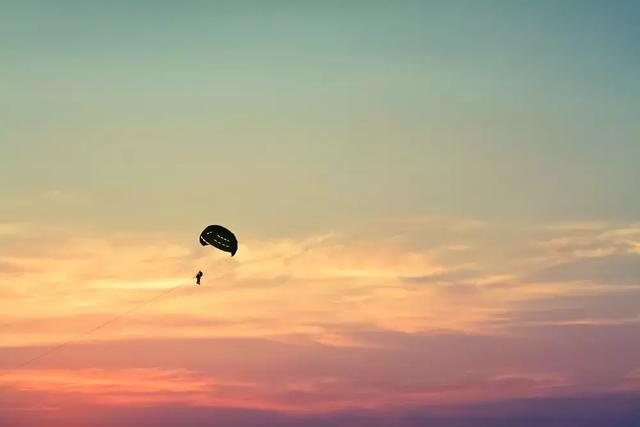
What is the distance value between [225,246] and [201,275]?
6.24 meters

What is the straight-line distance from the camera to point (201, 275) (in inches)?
1818

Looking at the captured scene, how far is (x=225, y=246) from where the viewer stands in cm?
5194

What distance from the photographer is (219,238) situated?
5194 centimetres

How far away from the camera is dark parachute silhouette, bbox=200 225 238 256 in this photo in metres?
51.8

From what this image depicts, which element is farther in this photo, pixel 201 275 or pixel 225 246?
pixel 225 246

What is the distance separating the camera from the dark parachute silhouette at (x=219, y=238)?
5178 centimetres

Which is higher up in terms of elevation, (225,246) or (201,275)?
(225,246)
